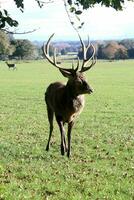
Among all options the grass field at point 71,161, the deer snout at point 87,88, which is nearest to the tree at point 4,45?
the grass field at point 71,161

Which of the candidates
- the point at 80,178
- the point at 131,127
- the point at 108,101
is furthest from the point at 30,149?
the point at 108,101

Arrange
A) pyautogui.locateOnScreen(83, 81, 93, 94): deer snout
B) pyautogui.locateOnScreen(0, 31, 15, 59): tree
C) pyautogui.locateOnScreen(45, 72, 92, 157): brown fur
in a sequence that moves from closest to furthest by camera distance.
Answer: pyautogui.locateOnScreen(0, 31, 15, 59): tree
pyautogui.locateOnScreen(83, 81, 93, 94): deer snout
pyautogui.locateOnScreen(45, 72, 92, 157): brown fur

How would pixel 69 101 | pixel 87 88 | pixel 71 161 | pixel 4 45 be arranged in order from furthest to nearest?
1. pixel 69 101
2. pixel 87 88
3. pixel 71 161
4. pixel 4 45

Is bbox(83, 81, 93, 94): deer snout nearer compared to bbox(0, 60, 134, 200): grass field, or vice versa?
bbox(0, 60, 134, 200): grass field

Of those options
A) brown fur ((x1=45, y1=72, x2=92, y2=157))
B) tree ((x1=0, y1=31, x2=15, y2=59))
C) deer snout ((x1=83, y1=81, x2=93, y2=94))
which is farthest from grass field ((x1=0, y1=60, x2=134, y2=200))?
deer snout ((x1=83, y1=81, x2=93, y2=94))

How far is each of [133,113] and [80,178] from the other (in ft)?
47.6

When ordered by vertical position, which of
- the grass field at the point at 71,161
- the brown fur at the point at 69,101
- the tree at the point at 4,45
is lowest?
the grass field at the point at 71,161

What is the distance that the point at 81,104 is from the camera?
13.0 metres

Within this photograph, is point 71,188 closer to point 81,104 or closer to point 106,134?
point 81,104

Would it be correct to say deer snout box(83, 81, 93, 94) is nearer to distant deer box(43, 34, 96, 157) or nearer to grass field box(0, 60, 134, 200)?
distant deer box(43, 34, 96, 157)

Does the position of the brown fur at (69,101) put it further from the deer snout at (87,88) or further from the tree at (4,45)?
the tree at (4,45)

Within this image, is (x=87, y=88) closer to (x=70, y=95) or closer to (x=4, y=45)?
(x=70, y=95)

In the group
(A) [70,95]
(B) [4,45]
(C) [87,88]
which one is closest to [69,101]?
(A) [70,95]

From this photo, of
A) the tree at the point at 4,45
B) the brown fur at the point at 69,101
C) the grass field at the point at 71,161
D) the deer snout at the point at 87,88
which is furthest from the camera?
the brown fur at the point at 69,101
